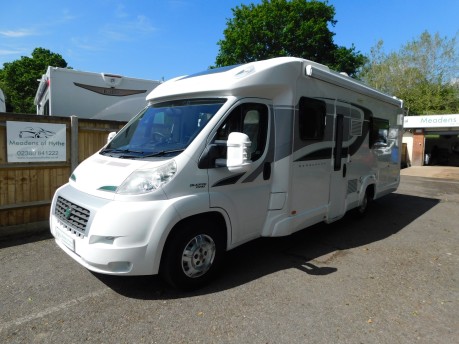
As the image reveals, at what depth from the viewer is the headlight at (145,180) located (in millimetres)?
3402

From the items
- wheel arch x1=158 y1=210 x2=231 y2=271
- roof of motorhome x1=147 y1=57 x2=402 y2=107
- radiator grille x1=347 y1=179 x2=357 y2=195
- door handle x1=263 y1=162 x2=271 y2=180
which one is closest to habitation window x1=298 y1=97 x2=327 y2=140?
roof of motorhome x1=147 y1=57 x2=402 y2=107

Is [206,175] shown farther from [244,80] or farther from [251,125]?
[244,80]

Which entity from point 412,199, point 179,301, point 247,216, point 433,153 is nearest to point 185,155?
point 247,216

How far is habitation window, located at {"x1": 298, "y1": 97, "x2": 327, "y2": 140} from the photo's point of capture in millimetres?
4824

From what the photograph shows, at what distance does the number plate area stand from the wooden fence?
2375 mm

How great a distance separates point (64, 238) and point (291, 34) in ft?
87.9

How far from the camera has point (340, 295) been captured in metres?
3.87

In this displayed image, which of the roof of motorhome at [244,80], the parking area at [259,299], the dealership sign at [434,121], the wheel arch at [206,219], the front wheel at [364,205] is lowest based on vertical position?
the parking area at [259,299]

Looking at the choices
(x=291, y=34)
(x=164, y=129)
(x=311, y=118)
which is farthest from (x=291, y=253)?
(x=291, y=34)

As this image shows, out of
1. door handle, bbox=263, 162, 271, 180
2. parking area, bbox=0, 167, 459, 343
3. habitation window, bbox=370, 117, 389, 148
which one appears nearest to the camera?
parking area, bbox=0, 167, 459, 343

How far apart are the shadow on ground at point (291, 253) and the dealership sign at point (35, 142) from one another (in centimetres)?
284

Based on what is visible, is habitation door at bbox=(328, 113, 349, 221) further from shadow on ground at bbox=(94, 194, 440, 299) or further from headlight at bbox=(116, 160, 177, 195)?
headlight at bbox=(116, 160, 177, 195)

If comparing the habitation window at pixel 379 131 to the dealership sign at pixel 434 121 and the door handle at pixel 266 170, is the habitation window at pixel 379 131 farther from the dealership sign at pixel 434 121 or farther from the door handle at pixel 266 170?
the dealership sign at pixel 434 121

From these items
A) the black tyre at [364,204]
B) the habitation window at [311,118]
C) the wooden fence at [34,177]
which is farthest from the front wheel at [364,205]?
the wooden fence at [34,177]
